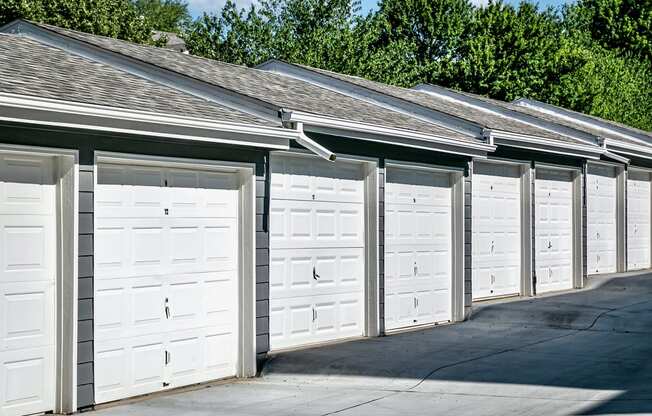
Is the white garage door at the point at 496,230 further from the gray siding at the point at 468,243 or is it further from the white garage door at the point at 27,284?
the white garage door at the point at 27,284

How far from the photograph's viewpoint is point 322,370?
11516 mm

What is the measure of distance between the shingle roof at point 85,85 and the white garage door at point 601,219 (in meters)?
11.1

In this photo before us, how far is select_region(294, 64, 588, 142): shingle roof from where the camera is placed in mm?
18078

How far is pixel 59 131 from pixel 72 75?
1.88m

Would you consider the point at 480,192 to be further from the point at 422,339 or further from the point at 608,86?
the point at 608,86

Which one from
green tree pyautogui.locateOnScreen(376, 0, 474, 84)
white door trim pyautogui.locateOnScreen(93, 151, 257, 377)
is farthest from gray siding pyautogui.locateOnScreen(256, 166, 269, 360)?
green tree pyautogui.locateOnScreen(376, 0, 474, 84)

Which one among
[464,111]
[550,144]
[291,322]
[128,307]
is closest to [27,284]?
[128,307]

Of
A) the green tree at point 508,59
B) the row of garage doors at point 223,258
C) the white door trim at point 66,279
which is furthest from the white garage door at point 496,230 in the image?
the green tree at point 508,59

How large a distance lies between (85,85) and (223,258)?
96.8 inches

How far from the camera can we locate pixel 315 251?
13.4m

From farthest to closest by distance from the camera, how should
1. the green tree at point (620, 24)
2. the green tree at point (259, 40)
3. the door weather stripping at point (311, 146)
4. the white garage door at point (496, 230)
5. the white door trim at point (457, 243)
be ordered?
the green tree at point (620, 24) < the green tree at point (259, 40) < the white garage door at point (496, 230) < the white door trim at point (457, 243) < the door weather stripping at point (311, 146)

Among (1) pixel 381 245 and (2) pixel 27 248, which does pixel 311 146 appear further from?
(2) pixel 27 248

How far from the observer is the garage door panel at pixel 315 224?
12.8 meters

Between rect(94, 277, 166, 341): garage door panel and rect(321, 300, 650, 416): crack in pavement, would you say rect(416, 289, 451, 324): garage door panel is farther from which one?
rect(94, 277, 166, 341): garage door panel
